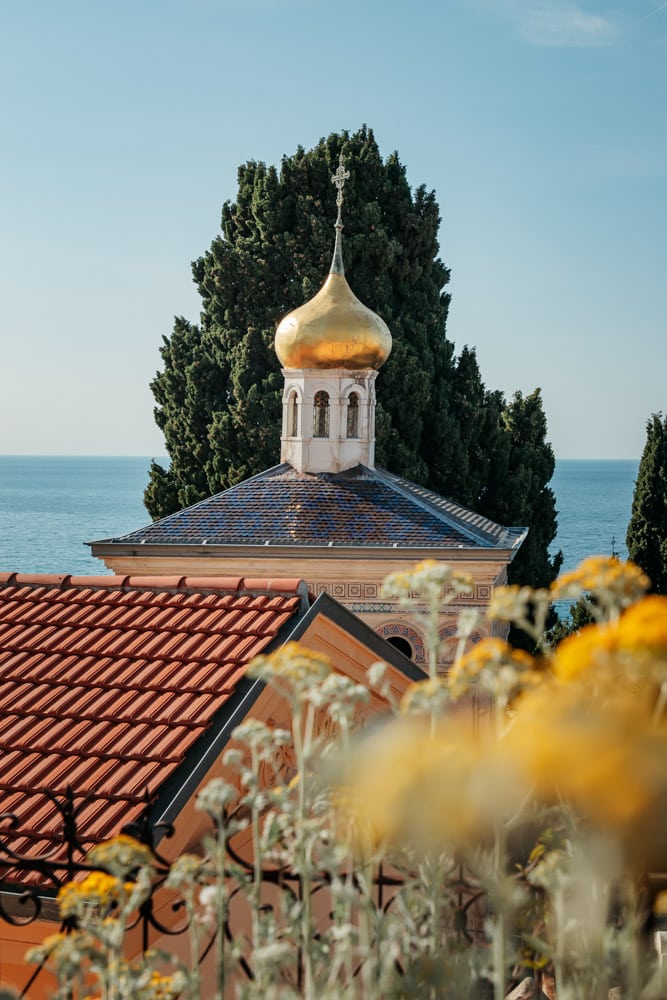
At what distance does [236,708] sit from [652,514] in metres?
21.4

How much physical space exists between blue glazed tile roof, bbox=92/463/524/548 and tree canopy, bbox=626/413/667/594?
7668mm

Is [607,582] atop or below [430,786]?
atop

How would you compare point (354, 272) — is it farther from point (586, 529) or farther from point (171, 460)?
point (586, 529)

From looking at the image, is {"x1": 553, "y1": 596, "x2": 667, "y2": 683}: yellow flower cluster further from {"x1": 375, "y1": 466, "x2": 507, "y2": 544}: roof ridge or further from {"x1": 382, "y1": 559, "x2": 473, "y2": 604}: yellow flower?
{"x1": 375, "y1": 466, "x2": 507, "y2": 544}: roof ridge

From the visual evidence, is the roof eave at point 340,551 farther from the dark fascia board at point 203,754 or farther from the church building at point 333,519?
the dark fascia board at point 203,754

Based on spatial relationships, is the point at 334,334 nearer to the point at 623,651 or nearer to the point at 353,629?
the point at 353,629

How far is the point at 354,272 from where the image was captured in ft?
83.6

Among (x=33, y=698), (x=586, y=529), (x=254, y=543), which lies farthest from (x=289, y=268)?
(x=586, y=529)

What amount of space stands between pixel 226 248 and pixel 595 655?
25.0m

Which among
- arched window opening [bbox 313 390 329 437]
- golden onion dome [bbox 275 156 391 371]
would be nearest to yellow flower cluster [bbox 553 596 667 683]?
golden onion dome [bbox 275 156 391 371]

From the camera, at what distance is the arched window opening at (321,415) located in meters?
19.4

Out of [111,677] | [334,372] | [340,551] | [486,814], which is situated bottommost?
[340,551]

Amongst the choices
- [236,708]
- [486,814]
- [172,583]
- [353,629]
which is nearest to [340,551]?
[172,583]

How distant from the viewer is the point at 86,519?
96750 millimetres
